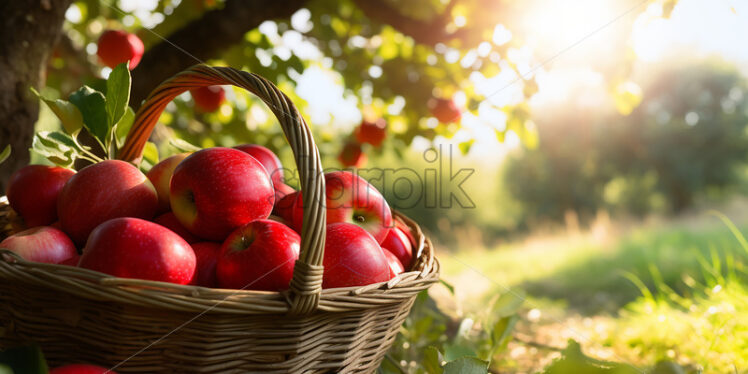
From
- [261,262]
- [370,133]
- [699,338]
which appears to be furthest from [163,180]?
[699,338]

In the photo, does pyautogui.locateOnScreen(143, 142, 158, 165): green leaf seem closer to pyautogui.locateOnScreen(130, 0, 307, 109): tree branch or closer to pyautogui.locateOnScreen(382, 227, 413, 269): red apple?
pyautogui.locateOnScreen(130, 0, 307, 109): tree branch

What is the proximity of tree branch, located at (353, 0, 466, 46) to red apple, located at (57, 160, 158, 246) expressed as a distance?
1348 mm

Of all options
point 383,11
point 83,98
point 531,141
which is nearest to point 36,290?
point 83,98

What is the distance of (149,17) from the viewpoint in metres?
2.40

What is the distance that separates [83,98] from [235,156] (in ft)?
1.26

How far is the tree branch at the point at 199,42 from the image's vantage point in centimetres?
166

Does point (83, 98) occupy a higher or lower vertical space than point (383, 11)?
lower

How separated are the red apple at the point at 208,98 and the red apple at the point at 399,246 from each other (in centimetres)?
126

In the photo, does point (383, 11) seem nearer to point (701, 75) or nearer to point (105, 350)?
point (105, 350)

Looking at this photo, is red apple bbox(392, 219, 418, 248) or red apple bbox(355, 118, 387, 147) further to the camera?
red apple bbox(355, 118, 387, 147)

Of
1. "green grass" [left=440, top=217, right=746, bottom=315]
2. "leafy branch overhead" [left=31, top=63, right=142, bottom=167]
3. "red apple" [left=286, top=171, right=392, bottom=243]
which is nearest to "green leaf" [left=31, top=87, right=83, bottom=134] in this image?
"leafy branch overhead" [left=31, top=63, right=142, bottom=167]

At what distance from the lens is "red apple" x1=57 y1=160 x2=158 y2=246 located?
894 mm

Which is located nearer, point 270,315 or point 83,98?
point 270,315

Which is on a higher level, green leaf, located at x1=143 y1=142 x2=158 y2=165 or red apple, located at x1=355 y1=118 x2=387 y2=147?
green leaf, located at x1=143 y1=142 x2=158 y2=165
